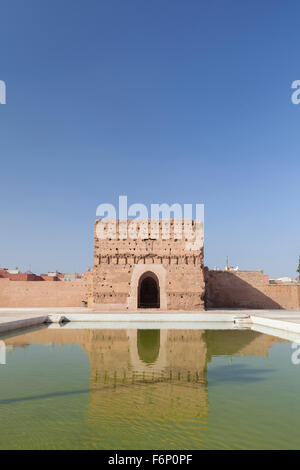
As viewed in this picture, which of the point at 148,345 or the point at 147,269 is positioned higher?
the point at 147,269

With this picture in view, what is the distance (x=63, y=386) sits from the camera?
19.3ft

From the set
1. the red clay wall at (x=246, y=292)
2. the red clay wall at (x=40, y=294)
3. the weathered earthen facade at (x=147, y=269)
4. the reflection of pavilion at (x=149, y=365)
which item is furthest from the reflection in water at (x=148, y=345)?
the red clay wall at (x=40, y=294)

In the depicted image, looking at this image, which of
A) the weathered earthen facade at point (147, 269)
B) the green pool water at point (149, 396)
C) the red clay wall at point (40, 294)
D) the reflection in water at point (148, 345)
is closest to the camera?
the green pool water at point (149, 396)

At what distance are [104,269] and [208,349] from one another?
41.1ft

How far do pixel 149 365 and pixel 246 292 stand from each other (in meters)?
17.2

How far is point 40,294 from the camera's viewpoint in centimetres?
2338

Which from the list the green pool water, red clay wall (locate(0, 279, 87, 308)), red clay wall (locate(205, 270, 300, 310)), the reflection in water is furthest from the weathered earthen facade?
the green pool water

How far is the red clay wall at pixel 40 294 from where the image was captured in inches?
917

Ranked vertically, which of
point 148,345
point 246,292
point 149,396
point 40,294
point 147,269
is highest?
point 147,269

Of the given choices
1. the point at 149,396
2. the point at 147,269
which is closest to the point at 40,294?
the point at 147,269

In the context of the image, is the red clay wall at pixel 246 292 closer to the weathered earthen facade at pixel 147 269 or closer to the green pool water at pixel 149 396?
the weathered earthen facade at pixel 147 269

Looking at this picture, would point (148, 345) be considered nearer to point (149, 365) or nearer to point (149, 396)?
point (149, 365)

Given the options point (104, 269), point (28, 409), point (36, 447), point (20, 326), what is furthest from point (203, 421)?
point (104, 269)
